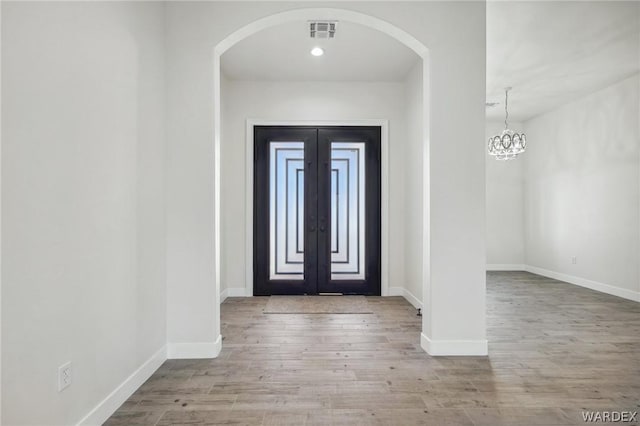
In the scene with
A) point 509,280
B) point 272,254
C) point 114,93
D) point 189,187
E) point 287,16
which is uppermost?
point 287,16

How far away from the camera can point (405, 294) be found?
205 inches

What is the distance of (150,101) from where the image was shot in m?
2.74

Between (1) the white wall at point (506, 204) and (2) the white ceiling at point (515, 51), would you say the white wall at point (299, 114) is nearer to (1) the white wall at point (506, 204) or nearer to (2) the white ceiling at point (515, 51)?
(2) the white ceiling at point (515, 51)

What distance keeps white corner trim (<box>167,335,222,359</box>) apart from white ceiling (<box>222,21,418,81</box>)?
9.96ft

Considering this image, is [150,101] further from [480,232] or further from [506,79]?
[506,79]

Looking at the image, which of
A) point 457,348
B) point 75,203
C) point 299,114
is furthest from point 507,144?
point 75,203

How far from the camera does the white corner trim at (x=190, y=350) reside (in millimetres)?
3004

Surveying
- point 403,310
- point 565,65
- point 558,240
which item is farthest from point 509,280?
point 565,65

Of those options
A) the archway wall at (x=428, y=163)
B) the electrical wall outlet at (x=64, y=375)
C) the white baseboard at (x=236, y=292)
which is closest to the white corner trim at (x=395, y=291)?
the white baseboard at (x=236, y=292)

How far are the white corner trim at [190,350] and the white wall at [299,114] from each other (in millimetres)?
2311

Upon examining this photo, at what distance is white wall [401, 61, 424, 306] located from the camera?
14.9ft

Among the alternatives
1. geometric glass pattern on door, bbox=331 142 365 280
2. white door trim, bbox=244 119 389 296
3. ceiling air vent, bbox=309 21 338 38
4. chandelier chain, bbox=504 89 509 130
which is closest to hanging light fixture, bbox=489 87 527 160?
chandelier chain, bbox=504 89 509 130

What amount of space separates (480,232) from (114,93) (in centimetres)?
275

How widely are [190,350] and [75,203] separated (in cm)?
164
